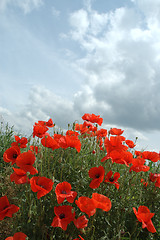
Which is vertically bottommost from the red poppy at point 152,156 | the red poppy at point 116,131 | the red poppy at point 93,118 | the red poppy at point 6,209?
the red poppy at point 6,209

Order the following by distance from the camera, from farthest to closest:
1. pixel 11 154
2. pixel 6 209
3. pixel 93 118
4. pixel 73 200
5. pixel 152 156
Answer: pixel 93 118
pixel 152 156
pixel 11 154
pixel 6 209
pixel 73 200

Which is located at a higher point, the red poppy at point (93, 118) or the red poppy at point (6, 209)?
the red poppy at point (93, 118)

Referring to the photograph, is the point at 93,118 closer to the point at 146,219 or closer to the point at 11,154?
the point at 11,154

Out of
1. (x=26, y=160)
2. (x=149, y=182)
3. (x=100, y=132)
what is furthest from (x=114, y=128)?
(x=26, y=160)

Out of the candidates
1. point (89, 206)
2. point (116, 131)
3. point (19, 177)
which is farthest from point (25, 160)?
point (116, 131)

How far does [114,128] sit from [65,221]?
4.87ft

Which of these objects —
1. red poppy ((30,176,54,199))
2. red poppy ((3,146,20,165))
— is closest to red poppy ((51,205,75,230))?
red poppy ((30,176,54,199))

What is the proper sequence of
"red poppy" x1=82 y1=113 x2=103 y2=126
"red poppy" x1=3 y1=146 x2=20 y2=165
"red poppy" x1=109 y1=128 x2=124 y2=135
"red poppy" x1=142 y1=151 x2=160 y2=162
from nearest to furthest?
"red poppy" x1=3 y1=146 x2=20 y2=165, "red poppy" x1=142 y1=151 x2=160 y2=162, "red poppy" x1=109 y1=128 x2=124 y2=135, "red poppy" x1=82 y1=113 x2=103 y2=126

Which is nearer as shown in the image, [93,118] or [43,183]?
[43,183]

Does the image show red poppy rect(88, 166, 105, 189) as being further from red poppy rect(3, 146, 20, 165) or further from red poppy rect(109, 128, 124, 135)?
red poppy rect(109, 128, 124, 135)

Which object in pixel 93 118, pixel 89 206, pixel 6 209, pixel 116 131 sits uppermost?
pixel 93 118

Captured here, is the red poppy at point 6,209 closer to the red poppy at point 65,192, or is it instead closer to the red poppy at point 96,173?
the red poppy at point 65,192

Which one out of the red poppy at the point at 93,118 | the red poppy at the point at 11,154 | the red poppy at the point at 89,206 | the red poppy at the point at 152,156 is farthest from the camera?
the red poppy at the point at 93,118

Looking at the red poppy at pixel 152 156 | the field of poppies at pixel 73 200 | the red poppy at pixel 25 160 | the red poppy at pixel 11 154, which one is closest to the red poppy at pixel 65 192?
the field of poppies at pixel 73 200
